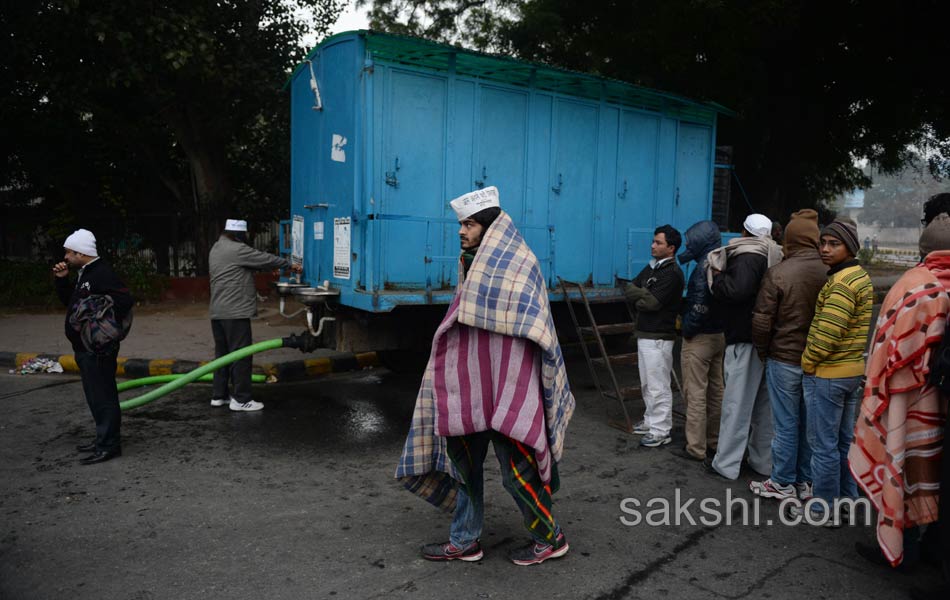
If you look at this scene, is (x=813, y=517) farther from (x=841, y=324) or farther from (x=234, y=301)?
(x=234, y=301)

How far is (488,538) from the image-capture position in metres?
3.74

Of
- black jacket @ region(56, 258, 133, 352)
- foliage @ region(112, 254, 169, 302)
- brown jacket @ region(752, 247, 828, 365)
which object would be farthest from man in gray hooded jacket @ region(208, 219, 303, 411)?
foliage @ region(112, 254, 169, 302)

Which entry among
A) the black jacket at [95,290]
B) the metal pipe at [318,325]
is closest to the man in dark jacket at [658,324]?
the metal pipe at [318,325]

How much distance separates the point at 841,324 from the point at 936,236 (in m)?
0.64

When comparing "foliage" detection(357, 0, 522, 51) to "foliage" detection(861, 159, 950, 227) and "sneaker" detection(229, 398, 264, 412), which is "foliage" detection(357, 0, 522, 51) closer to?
"sneaker" detection(229, 398, 264, 412)

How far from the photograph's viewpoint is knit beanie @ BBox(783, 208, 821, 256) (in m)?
4.17

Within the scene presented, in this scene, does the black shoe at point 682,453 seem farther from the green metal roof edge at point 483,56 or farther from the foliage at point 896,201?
the foliage at point 896,201

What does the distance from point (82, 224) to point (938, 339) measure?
14066 mm

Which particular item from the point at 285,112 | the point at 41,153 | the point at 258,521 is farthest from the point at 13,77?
the point at 258,521

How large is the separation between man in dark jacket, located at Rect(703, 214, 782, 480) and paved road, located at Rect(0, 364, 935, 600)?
24cm

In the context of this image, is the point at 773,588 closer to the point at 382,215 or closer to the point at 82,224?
the point at 382,215

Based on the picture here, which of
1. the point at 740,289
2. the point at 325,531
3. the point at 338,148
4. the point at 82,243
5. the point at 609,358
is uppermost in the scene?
the point at 338,148

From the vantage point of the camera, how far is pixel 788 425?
4.14 meters

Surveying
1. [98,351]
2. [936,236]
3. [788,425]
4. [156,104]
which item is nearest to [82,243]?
[98,351]
